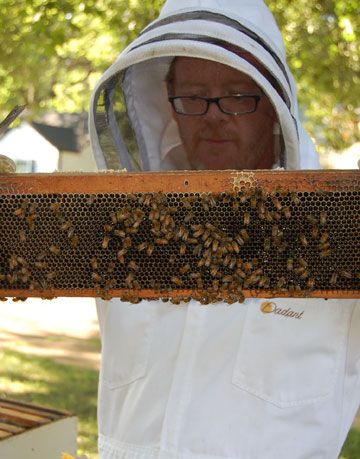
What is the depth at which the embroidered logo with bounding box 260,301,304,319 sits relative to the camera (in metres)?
2.61

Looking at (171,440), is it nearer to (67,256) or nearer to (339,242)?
(67,256)

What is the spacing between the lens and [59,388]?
332 inches

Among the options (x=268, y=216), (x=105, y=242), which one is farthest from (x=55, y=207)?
(x=268, y=216)

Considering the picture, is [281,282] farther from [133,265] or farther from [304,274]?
[133,265]

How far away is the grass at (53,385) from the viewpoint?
7517 mm

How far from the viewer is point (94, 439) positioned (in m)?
6.74

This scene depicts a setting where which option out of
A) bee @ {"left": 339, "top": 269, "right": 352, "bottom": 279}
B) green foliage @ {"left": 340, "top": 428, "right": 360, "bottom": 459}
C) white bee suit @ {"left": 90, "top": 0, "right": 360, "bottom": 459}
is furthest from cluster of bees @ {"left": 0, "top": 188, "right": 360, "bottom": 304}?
green foliage @ {"left": 340, "top": 428, "right": 360, "bottom": 459}

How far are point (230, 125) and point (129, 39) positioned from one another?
271 inches

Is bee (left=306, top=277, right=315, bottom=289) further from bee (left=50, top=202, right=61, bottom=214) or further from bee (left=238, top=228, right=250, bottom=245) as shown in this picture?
bee (left=50, top=202, right=61, bottom=214)

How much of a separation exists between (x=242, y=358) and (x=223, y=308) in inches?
8.7

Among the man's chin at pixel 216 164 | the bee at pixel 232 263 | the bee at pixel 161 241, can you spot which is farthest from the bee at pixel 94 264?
the man's chin at pixel 216 164

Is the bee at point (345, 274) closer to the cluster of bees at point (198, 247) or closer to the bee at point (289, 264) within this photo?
the cluster of bees at point (198, 247)

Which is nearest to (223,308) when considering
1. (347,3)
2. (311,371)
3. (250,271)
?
(311,371)

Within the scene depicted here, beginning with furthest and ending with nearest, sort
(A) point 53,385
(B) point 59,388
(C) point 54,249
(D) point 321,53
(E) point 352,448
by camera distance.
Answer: (D) point 321,53
(A) point 53,385
(B) point 59,388
(E) point 352,448
(C) point 54,249
